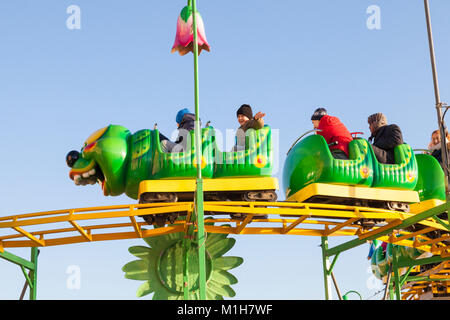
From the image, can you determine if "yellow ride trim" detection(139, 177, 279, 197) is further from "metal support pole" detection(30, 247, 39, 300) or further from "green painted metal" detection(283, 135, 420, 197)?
→ "metal support pole" detection(30, 247, 39, 300)

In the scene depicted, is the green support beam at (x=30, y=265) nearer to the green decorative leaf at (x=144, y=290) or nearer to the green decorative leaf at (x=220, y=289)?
the green decorative leaf at (x=144, y=290)

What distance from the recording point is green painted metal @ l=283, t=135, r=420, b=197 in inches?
343

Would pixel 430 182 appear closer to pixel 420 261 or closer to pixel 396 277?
pixel 420 261

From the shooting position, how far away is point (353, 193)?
345 inches

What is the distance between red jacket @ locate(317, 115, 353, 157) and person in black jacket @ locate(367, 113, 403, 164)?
45cm

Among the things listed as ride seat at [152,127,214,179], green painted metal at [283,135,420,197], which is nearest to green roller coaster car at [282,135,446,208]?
green painted metal at [283,135,420,197]

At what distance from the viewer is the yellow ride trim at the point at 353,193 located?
338 inches

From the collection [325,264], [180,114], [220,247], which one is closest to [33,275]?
[220,247]

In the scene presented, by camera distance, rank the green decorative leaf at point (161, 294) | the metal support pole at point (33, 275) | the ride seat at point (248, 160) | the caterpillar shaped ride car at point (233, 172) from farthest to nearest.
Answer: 1. the green decorative leaf at point (161, 294)
2. the metal support pole at point (33, 275)
3. the ride seat at point (248, 160)
4. the caterpillar shaped ride car at point (233, 172)

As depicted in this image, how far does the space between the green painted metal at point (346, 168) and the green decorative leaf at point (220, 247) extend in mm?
1111

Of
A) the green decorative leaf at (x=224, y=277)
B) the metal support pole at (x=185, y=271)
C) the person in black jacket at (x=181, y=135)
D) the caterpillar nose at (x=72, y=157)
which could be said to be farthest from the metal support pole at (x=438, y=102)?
the caterpillar nose at (x=72, y=157)

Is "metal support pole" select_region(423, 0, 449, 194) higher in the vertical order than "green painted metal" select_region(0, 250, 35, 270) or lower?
higher
